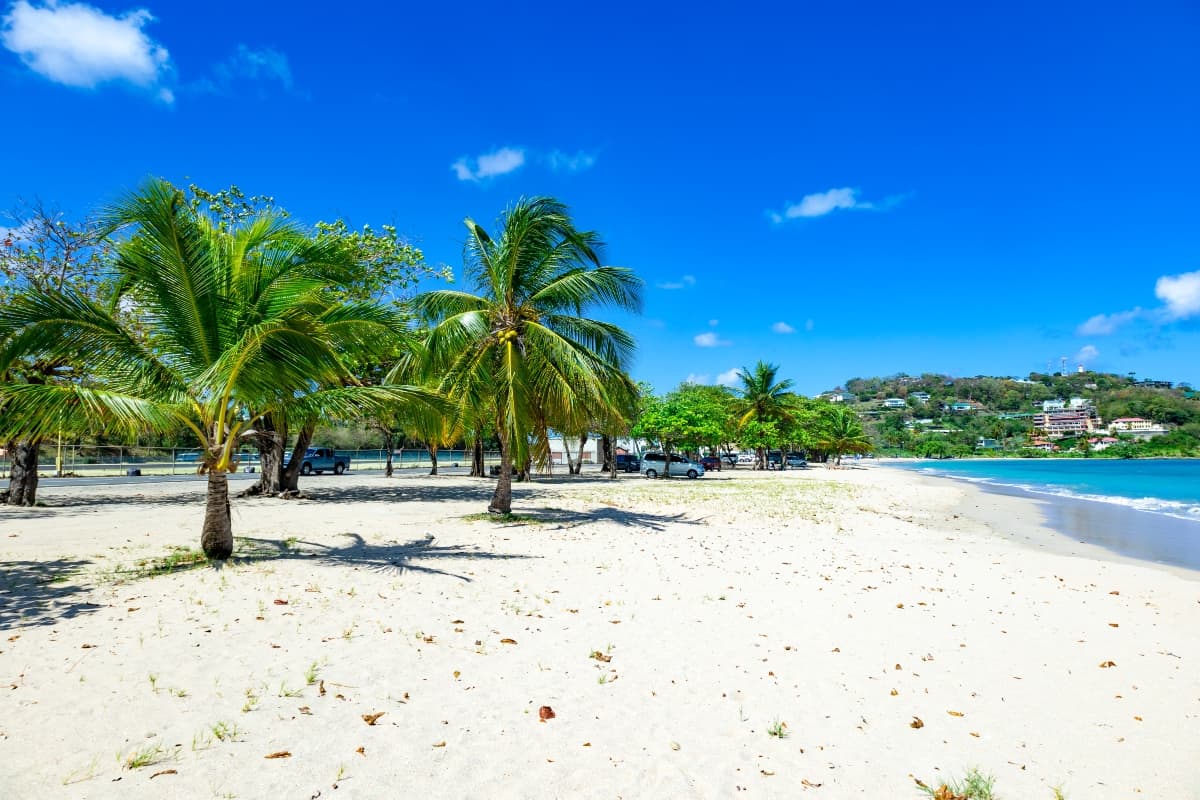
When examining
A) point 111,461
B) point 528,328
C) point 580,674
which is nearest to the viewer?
point 580,674

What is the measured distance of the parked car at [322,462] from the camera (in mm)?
38906

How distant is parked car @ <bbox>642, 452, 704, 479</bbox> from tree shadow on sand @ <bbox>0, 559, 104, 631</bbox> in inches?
1340

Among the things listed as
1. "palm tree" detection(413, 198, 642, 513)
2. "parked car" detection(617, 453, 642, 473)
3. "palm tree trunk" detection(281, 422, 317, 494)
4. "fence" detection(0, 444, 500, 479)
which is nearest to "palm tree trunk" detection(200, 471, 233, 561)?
"palm tree" detection(413, 198, 642, 513)

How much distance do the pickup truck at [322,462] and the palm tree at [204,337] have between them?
106ft

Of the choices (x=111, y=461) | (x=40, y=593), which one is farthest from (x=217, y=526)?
(x=111, y=461)

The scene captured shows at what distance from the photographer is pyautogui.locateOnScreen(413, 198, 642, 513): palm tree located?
12.9 meters

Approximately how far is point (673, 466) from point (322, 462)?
75.0ft

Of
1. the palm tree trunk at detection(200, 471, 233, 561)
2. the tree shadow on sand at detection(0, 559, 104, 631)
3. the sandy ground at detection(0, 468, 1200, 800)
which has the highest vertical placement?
the palm tree trunk at detection(200, 471, 233, 561)

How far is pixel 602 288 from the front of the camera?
1348 cm

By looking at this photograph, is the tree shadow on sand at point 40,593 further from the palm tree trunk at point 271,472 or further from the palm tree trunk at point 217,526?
the palm tree trunk at point 271,472

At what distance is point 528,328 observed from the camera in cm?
1332

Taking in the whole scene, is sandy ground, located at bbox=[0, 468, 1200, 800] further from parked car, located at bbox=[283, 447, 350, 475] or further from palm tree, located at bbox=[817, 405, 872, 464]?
palm tree, located at bbox=[817, 405, 872, 464]

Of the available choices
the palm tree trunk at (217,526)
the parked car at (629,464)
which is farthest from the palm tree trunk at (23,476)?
the parked car at (629,464)

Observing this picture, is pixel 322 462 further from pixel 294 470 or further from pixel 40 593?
pixel 40 593
